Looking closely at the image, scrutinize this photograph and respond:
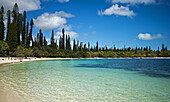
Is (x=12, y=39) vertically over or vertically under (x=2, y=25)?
under

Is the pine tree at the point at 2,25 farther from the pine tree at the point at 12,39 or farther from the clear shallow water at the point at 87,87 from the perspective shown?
the clear shallow water at the point at 87,87

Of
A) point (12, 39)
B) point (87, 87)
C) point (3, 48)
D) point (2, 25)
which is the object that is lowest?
point (87, 87)

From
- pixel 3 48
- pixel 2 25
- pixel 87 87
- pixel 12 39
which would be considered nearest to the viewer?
pixel 87 87

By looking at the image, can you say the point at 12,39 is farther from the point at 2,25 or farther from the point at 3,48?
the point at 3,48

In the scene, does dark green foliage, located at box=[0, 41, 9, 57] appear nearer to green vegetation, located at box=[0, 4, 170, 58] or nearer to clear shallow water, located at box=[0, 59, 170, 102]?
green vegetation, located at box=[0, 4, 170, 58]

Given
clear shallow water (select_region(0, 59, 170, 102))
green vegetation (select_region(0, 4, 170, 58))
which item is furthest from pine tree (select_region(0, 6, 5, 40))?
clear shallow water (select_region(0, 59, 170, 102))

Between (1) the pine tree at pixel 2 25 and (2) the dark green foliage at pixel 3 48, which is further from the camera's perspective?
(1) the pine tree at pixel 2 25

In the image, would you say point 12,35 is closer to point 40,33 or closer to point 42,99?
point 40,33

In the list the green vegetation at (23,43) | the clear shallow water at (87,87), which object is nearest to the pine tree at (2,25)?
the green vegetation at (23,43)

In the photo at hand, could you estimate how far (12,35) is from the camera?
164 feet

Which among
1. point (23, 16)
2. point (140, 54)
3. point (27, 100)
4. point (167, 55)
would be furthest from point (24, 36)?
point (167, 55)

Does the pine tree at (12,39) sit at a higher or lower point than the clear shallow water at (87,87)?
higher

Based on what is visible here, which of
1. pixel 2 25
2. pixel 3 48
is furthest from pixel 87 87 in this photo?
pixel 2 25

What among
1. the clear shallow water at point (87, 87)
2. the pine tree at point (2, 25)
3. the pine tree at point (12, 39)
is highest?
the pine tree at point (2, 25)
